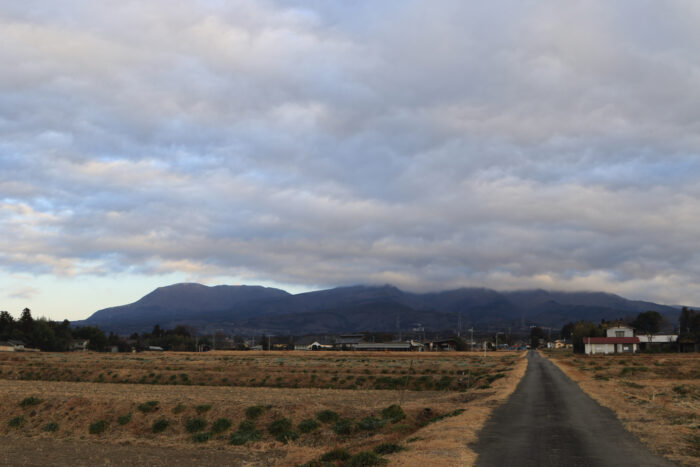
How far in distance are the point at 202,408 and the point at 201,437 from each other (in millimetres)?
4429

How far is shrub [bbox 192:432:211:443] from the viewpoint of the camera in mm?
33347

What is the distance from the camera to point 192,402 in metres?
40.4

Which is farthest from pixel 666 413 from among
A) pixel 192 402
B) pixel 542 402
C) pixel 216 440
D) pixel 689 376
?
pixel 689 376

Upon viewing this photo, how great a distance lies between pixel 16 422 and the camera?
40.2 m

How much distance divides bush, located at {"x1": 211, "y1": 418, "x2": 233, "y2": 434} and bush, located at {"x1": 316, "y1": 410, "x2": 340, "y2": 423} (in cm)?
562

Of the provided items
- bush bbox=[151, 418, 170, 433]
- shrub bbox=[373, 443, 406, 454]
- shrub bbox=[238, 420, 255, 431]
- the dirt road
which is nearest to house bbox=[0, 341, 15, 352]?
bush bbox=[151, 418, 170, 433]

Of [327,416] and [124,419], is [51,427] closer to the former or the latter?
[124,419]

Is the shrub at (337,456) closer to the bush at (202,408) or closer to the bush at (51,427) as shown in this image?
the bush at (202,408)

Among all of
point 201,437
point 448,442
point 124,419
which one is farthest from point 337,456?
point 124,419

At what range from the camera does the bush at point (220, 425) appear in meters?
34.6

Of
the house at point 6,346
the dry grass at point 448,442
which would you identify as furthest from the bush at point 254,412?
the house at point 6,346

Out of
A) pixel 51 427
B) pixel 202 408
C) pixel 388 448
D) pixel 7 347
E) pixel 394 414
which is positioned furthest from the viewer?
pixel 7 347

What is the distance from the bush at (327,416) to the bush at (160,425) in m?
9.94

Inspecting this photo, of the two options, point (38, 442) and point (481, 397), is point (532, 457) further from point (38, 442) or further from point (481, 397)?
point (38, 442)
